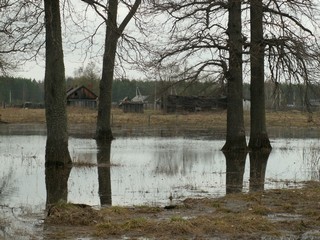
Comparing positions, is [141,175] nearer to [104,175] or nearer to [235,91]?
[104,175]

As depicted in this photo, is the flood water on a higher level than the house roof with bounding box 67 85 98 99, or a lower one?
lower

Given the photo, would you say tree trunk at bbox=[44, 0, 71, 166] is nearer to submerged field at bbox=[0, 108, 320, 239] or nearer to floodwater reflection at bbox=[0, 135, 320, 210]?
floodwater reflection at bbox=[0, 135, 320, 210]

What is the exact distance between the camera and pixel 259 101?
78.2 ft

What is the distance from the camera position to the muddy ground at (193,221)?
7660 millimetres

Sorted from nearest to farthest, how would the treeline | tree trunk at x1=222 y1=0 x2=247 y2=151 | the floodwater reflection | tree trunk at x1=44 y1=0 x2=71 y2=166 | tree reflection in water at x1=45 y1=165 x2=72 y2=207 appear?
tree reflection in water at x1=45 y1=165 x2=72 y2=207 < the floodwater reflection < tree trunk at x1=44 y1=0 x2=71 y2=166 < tree trunk at x1=222 y1=0 x2=247 y2=151 < the treeline

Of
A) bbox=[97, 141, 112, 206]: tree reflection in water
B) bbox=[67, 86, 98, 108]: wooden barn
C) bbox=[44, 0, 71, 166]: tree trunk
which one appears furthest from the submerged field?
bbox=[67, 86, 98, 108]: wooden barn

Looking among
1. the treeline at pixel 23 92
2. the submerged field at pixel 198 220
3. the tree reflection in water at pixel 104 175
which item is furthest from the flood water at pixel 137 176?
the treeline at pixel 23 92

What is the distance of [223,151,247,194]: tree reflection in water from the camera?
13.0m

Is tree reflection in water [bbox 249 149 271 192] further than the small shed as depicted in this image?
No

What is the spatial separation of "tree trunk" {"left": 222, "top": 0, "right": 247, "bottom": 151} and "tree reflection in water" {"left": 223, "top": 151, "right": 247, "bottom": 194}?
24.6 inches

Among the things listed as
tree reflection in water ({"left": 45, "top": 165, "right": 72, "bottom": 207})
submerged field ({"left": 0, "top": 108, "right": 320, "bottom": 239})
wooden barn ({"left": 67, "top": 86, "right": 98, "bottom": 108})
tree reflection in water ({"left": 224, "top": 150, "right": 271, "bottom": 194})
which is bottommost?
tree reflection in water ({"left": 224, "top": 150, "right": 271, "bottom": 194})

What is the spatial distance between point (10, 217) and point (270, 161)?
471 inches

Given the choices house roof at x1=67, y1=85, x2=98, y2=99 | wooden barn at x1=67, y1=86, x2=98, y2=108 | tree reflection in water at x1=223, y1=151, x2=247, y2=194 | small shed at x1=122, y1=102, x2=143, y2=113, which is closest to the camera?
tree reflection in water at x1=223, y1=151, x2=247, y2=194

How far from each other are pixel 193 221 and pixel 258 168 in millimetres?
8931
